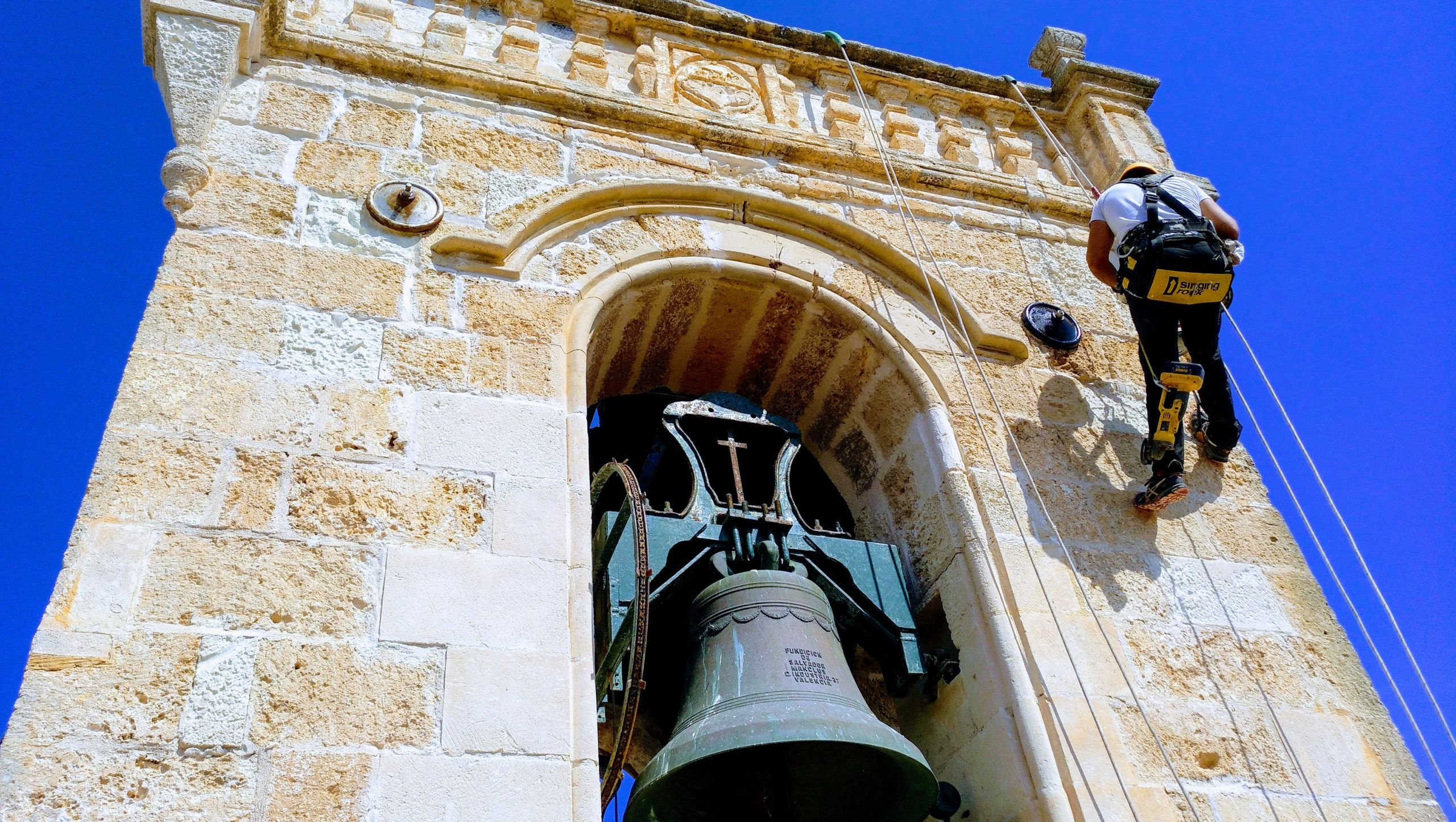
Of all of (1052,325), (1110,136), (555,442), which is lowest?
(555,442)

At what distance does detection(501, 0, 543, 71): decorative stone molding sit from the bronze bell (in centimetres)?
232

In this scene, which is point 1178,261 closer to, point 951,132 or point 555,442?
point 951,132

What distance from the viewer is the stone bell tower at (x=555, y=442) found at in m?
2.47

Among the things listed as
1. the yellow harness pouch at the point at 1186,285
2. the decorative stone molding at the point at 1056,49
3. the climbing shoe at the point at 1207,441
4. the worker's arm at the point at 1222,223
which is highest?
the decorative stone molding at the point at 1056,49

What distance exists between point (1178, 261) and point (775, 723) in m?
1.91

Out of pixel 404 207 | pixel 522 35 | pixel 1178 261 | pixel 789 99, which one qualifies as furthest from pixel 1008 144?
pixel 404 207

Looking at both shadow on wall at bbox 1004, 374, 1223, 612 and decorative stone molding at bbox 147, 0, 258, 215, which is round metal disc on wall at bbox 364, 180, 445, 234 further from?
shadow on wall at bbox 1004, 374, 1223, 612

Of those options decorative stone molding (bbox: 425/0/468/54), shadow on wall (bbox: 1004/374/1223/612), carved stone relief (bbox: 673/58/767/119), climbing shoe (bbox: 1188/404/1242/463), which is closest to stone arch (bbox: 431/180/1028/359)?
shadow on wall (bbox: 1004/374/1223/612)

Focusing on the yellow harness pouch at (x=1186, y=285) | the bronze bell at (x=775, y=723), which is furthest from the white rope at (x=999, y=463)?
the yellow harness pouch at (x=1186, y=285)

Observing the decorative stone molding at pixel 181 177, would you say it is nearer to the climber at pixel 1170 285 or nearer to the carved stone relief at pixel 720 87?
the carved stone relief at pixel 720 87

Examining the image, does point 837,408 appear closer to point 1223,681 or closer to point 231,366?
point 1223,681

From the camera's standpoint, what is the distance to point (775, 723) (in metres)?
2.79

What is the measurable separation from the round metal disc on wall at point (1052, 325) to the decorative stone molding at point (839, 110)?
42.1 inches

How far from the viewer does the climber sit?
3.70m
